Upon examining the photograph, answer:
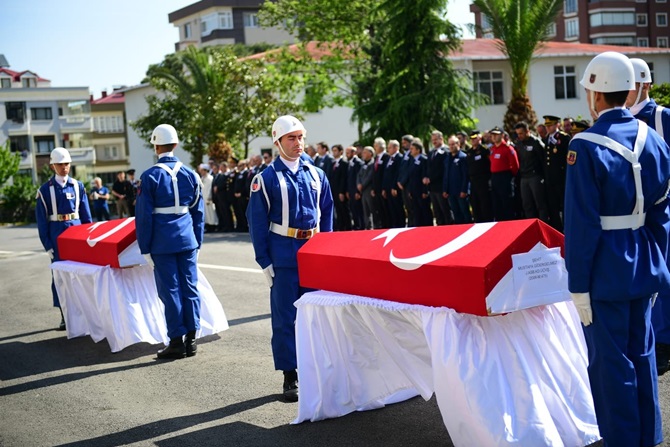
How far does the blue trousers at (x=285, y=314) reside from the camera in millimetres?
7465

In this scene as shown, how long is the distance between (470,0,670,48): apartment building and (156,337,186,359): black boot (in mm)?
83992

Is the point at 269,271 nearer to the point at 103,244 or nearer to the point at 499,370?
the point at 499,370

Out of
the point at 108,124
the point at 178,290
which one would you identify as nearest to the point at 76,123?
the point at 108,124

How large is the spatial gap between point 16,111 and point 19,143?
3119 mm

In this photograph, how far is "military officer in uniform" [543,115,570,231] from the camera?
16.5 meters

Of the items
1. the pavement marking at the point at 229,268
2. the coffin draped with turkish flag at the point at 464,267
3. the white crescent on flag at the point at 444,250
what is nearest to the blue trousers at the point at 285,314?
the coffin draped with turkish flag at the point at 464,267

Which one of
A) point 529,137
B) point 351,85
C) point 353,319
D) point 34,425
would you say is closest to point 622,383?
point 353,319

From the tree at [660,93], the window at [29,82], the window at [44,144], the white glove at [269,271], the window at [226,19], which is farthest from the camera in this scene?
the window at [226,19]

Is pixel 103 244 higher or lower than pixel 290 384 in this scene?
higher

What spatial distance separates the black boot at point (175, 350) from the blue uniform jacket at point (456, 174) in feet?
34.4

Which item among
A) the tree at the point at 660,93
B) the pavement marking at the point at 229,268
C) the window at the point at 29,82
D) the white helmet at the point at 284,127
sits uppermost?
the window at the point at 29,82

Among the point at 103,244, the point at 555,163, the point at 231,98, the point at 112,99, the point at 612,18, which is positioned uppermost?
the point at 612,18

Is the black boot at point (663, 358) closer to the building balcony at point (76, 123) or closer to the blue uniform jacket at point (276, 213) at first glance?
the blue uniform jacket at point (276, 213)

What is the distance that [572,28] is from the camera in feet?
306
